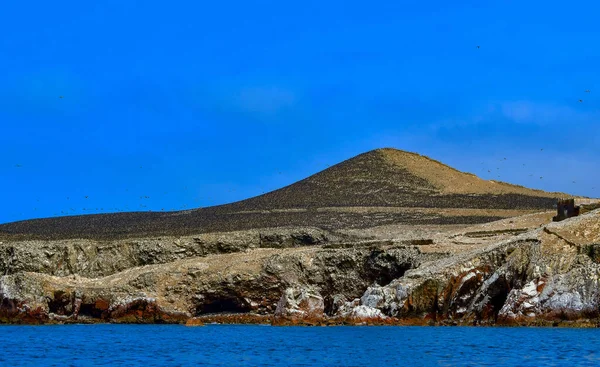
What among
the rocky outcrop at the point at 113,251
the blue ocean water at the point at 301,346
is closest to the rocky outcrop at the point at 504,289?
the blue ocean water at the point at 301,346

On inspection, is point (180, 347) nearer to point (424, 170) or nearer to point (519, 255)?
point (519, 255)

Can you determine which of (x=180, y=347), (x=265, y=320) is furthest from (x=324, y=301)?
(x=180, y=347)

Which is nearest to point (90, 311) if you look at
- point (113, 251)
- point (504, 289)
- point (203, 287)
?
point (203, 287)

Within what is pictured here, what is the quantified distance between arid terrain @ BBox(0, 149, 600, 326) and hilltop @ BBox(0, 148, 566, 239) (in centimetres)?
58

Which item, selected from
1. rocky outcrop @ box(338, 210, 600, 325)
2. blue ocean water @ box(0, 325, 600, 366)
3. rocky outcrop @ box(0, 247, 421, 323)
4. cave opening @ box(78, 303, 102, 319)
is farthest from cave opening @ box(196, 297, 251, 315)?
rocky outcrop @ box(338, 210, 600, 325)

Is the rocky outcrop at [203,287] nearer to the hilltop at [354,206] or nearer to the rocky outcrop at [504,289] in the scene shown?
the rocky outcrop at [504,289]

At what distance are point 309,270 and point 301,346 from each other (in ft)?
65.0

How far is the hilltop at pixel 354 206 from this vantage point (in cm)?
9019

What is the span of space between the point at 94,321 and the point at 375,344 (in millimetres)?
22152

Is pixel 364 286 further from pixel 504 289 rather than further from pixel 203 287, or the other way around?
pixel 504 289

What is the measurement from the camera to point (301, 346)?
46.0m

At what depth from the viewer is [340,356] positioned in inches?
1655

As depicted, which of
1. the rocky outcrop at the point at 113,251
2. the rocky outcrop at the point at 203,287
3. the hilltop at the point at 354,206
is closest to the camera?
the rocky outcrop at the point at 203,287

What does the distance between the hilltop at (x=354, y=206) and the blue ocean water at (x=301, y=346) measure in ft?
104
